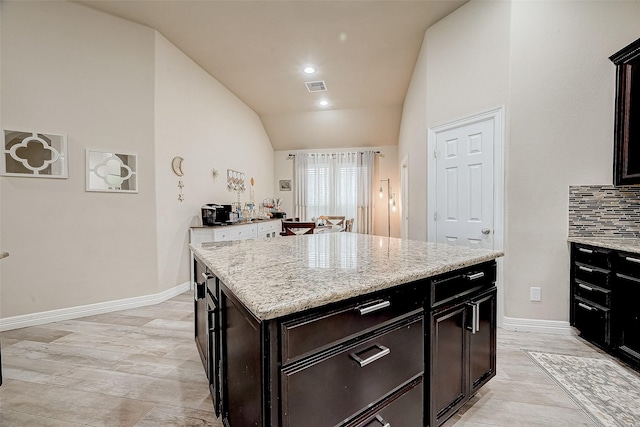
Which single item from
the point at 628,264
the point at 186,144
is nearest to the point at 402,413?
the point at 628,264

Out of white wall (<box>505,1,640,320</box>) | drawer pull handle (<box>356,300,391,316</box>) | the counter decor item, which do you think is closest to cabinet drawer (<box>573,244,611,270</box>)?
white wall (<box>505,1,640,320</box>)

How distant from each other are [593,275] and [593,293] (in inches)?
5.6

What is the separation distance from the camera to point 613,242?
227cm

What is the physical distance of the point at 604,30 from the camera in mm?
2480

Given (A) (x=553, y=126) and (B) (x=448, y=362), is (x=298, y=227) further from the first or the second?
(B) (x=448, y=362)

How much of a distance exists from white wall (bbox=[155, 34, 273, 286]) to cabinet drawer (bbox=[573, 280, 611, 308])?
14.0 feet

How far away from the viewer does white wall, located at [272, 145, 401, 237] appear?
7.29 metres

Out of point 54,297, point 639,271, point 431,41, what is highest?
point 431,41

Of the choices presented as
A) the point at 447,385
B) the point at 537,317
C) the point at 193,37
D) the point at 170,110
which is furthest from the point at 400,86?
the point at 447,385

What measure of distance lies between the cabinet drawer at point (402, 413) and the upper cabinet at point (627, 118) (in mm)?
2491

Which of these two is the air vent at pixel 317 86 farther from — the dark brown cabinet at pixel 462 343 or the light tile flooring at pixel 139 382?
the dark brown cabinet at pixel 462 343

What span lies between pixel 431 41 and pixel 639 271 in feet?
9.68

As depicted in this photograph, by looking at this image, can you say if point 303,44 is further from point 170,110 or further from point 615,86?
point 615,86

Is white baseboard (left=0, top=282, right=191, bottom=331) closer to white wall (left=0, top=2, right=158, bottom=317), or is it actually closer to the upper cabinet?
white wall (left=0, top=2, right=158, bottom=317)
